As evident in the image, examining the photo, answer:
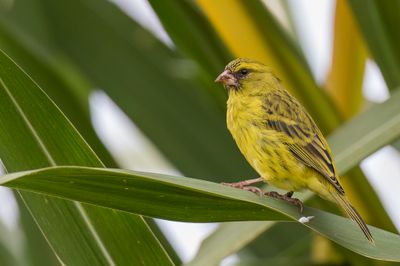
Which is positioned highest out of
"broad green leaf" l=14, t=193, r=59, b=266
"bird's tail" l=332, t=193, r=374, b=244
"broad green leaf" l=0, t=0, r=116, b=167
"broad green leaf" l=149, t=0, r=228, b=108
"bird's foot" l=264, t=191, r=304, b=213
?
"broad green leaf" l=0, t=0, r=116, b=167

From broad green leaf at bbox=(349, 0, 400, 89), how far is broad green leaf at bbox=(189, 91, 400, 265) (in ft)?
0.77

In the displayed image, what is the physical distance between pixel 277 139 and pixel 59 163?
1.00 m

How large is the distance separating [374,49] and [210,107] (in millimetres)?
969

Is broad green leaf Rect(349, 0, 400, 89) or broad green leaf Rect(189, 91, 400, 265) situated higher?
broad green leaf Rect(349, 0, 400, 89)

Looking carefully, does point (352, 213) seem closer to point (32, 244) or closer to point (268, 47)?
point (268, 47)

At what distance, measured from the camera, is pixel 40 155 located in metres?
1.74

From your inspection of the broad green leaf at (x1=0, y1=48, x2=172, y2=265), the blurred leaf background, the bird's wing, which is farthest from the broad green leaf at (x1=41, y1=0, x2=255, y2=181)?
the broad green leaf at (x1=0, y1=48, x2=172, y2=265)

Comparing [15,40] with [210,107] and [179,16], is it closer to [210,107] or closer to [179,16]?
[179,16]

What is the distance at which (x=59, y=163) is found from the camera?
175 cm

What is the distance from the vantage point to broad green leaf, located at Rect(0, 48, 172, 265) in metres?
1.68

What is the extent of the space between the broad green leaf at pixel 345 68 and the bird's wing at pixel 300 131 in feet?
0.96

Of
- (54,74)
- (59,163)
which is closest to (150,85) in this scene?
(54,74)

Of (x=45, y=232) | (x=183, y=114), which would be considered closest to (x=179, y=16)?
(x=183, y=114)

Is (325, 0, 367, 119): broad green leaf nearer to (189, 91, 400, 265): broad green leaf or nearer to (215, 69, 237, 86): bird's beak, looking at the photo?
(215, 69, 237, 86): bird's beak
